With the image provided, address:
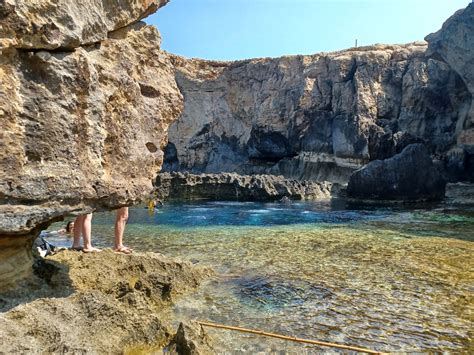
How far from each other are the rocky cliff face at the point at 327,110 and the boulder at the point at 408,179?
6097 millimetres

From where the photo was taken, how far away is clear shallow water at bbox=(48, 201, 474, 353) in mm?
5305

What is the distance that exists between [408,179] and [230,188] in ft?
45.3

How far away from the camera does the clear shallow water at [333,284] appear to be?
5305 mm

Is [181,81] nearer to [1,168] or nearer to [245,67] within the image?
[245,67]

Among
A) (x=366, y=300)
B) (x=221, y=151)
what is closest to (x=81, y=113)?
(x=366, y=300)

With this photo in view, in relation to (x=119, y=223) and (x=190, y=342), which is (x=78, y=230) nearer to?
(x=119, y=223)

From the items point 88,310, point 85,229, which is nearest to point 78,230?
point 85,229

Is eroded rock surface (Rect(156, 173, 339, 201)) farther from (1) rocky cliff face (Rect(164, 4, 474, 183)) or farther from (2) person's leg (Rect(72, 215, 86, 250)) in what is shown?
(2) person's leg (Rect(72, 215, 86, 250))

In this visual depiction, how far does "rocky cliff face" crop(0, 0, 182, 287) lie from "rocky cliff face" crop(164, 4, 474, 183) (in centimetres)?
3354

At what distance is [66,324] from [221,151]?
2128 inches

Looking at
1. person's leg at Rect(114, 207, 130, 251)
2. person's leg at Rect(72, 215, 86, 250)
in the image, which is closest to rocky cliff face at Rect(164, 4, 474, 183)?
person's leg at Rect(114, 207, 130, 251)

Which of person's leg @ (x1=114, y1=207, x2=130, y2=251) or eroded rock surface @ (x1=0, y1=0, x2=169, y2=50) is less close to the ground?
eroded rock surface @ (x1=0, y1=0, x2=169, y2=50)

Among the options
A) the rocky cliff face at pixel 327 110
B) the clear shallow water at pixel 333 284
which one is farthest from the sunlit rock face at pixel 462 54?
the clear shallow water at pixel 333 284

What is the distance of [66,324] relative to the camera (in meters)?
4.16
